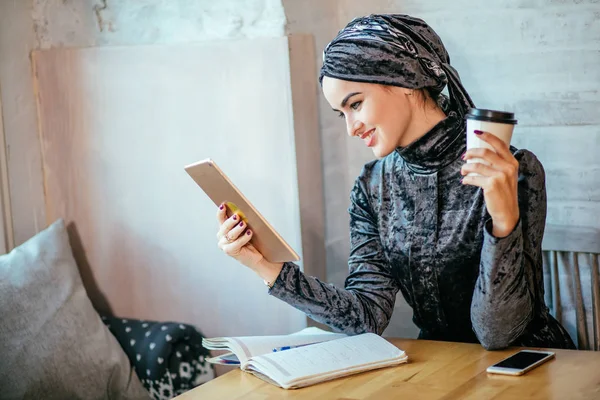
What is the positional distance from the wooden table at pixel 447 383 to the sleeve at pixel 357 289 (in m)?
0.23

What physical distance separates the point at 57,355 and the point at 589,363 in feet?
4.54

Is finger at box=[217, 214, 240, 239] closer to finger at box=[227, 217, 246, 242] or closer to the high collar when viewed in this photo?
finger at box=[227, 217, 246, 242]

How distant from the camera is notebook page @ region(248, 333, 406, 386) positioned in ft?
4.81


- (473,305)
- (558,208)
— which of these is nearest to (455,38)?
(558,208)

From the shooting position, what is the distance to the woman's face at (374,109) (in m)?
1.68

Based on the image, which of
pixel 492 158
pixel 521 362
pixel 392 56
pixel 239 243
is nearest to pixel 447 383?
pixel 521 362

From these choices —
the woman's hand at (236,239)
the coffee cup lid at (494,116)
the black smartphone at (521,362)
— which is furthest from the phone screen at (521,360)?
the woman's hand at (236,239)

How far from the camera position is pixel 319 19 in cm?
229

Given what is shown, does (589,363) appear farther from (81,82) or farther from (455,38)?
(81,82)

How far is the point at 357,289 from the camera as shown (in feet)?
6.09

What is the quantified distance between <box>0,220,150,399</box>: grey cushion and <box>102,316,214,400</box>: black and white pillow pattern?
39 mm

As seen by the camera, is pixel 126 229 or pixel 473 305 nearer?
pixel 473 305

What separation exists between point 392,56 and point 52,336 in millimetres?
1204

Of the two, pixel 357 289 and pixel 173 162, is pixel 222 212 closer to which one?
pixel 357 289
